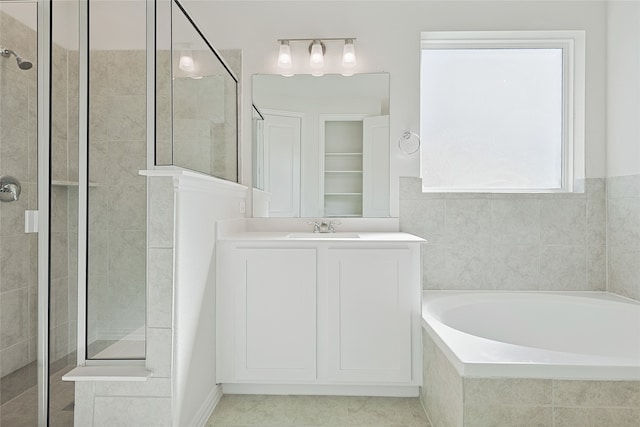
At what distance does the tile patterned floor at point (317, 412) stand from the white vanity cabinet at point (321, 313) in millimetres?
104

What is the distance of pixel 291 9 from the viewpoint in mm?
2895

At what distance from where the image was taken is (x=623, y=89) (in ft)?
8.59

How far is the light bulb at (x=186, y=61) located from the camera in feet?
6.34

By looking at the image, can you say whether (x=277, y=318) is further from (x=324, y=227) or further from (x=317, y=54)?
(x=317, y=54)

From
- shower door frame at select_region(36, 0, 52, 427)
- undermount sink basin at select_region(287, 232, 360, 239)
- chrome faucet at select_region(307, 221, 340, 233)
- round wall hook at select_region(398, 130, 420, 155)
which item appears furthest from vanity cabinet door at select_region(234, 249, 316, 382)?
round wall hook at select_region(398, 130, 420, 155)

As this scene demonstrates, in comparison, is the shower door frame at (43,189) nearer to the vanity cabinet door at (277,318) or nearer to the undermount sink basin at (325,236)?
the vanity cabinet door at (277,318)

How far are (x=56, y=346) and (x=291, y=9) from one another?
8.15 ft

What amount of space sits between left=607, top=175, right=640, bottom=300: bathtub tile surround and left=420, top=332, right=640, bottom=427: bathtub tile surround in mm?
1343

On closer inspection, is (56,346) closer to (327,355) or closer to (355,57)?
(327,355)

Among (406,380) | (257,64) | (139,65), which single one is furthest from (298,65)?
(406,380)

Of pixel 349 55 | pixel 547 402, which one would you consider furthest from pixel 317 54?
pixel 547 402

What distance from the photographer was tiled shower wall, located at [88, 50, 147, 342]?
1.67 metres

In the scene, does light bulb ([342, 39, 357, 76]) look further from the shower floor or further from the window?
the shower floor

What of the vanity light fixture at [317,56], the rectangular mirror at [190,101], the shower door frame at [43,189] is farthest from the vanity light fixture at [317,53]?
the shower door frame at [43,189]
